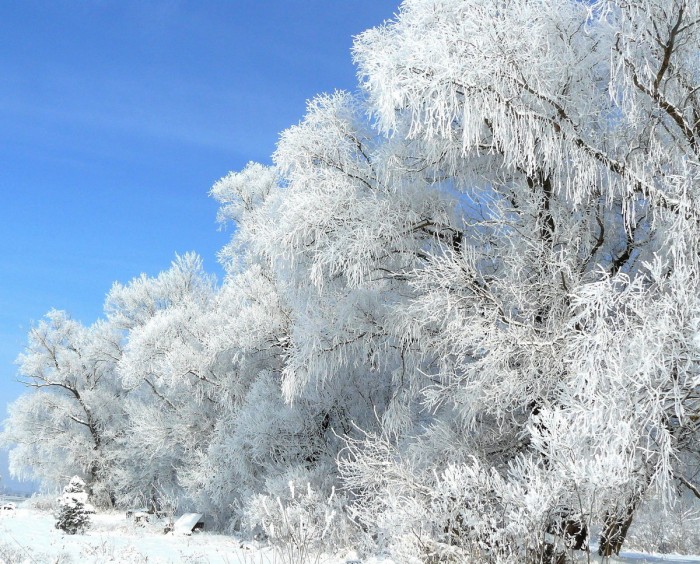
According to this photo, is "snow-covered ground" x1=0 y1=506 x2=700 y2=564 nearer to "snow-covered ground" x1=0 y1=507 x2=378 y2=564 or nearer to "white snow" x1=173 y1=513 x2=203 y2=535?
"snow-covered ground" x1=0 y1=507 x2=378 y2=564

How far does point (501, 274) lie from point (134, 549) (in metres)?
7.17

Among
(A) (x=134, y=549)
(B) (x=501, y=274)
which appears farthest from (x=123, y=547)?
(B) (x=501, y=274)

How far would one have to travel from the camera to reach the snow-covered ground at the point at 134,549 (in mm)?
8242

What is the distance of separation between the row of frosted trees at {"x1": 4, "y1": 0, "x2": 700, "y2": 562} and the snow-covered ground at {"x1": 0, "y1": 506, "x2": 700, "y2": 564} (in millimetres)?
712

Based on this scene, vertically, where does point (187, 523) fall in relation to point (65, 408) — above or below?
below

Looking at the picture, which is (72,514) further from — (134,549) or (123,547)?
(134,549)

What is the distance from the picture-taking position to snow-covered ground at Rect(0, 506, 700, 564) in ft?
27.0

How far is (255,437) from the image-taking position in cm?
1400

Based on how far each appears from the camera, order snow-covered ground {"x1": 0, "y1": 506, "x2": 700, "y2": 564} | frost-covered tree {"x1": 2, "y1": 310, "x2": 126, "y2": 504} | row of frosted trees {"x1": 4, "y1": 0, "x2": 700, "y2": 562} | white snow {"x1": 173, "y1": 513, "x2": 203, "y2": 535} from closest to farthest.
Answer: row of frosted trees {"x1": 4, "y1": 0, "x2": 700, "y2": 562}, snow-covered ground {"x1": 0, "y1": 506, "x2": 700, "y2": 564}, white snow {"x1": 173, "y1": 513, "x2": 203, "y2": 535}, frost-covered tree {"x1": 2, "y1": 310, "x2": 126, "y2": 504}

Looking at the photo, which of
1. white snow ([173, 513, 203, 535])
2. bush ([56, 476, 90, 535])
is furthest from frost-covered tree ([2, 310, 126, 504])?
bush ([56, 476, 90, 535])

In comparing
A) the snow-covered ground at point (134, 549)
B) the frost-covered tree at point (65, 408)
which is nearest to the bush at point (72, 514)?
the snow-covered ground at point (134, 549)

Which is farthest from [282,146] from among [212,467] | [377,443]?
[212,467]

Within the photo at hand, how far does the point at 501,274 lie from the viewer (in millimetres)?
8906

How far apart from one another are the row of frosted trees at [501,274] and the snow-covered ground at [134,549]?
712 millimetres
